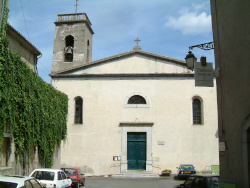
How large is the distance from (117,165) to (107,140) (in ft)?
6.67

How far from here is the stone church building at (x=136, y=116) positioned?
22.3 meters

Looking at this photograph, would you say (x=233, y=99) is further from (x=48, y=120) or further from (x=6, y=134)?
(x=48, y=120)

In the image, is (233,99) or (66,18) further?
(66,18)

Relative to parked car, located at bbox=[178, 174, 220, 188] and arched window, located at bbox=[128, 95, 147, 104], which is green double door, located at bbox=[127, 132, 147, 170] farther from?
parked car, located at bbox=[178, 174, 220, 188]

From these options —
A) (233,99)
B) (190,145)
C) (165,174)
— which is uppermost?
(233,99)

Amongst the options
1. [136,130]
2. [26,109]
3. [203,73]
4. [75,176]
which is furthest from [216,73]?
[136,130]

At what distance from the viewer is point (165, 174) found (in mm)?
21500

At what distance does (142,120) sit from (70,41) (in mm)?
10466

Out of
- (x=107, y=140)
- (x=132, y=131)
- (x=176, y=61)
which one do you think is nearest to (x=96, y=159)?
(x=107, y=140)

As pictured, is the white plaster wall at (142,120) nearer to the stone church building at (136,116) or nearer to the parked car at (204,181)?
the stone church building at (136,116)

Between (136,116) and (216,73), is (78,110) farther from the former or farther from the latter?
(216,73)

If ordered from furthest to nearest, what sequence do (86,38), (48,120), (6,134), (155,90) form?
(86,38) → (155,90) → (48,120) → (6,134)

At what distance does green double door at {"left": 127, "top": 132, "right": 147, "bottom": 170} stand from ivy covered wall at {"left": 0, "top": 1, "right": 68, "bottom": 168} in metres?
6.73

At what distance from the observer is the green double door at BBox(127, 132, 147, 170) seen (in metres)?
22.3
